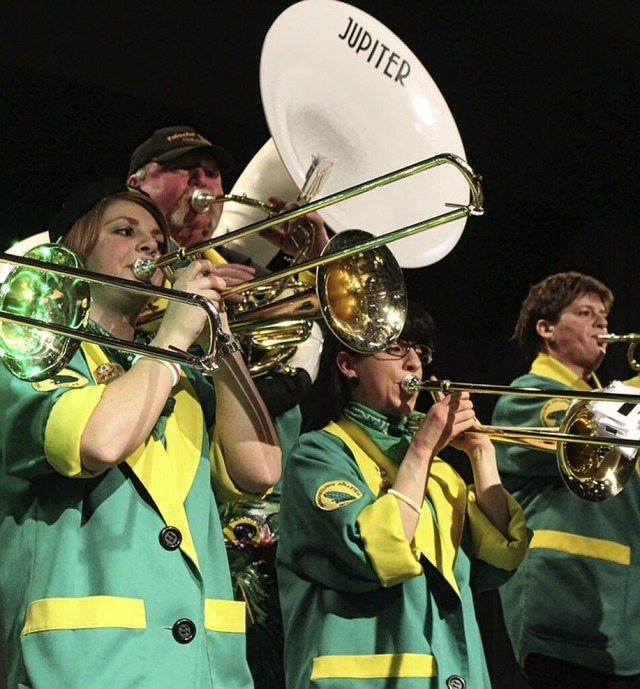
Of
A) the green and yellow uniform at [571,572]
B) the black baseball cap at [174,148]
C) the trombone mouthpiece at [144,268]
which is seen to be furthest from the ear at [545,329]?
the trombone mouthpiece at [144,268]

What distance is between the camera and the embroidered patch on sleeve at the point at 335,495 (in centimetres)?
267

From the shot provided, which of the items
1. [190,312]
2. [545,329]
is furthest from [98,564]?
[545,329]

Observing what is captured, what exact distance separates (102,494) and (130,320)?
1.40 feet

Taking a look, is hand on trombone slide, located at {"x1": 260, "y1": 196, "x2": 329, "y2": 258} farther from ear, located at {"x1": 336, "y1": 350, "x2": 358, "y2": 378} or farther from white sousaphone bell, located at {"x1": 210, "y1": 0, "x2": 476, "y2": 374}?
ear, located at {"x1": 336, "y1": 350, "x2": 358, "y2": 378}

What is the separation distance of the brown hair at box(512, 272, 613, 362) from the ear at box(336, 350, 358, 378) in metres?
1.14

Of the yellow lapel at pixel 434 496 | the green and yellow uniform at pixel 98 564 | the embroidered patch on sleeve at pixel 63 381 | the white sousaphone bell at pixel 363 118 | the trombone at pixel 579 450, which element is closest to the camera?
the green and yellow uniform at pixel 98 564

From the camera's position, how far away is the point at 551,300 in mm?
4004

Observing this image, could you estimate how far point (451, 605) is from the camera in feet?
9.00

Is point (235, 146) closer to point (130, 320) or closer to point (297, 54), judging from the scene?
point (297, 54)

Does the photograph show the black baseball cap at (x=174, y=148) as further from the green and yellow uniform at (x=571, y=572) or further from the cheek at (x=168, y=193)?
the green and yellow uniform at (x=571, y=572)

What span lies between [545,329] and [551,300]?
10cm

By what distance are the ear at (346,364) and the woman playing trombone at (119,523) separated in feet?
1.99

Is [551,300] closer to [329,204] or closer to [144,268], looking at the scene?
[329,204]

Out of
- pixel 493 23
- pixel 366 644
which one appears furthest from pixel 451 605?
pixel 493 23
